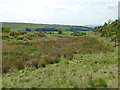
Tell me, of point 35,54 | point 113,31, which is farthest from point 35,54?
point 113,31

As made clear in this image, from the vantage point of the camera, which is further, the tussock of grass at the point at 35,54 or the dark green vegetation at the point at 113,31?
the dark green vegetation at the point at 113,31

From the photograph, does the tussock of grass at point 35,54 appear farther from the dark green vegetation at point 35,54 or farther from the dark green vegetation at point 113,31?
the dark green vegetation at point 113,31

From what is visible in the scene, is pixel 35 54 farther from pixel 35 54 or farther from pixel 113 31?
pixel 113 31

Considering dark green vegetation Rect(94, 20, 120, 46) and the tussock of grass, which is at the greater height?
dark green vegetation Rect(94, 20, 120, 46)

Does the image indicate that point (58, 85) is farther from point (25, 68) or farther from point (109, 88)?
point (25, 68)

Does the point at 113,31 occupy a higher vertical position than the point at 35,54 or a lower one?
higher

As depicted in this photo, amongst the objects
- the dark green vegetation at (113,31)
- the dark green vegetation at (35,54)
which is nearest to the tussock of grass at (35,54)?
the dark green vegetation at (35,54)

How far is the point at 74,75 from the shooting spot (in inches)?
223

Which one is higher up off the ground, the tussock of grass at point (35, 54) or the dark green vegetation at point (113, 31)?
the dark green vegetation at point (113, 31)

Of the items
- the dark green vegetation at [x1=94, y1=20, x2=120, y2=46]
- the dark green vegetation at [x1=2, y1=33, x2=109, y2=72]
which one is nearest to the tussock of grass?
the dark green vegetation at [x1=2, y1=33, x2=109, y2=72]

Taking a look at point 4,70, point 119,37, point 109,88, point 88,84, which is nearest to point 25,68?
point 4,70

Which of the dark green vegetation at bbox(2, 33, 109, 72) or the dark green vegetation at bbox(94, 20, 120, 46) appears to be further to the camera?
the dark green vegetation at bbox(94, 20, 120, 46)

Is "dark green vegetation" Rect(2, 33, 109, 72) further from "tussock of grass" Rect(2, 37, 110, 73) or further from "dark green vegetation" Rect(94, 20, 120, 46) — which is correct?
"dark green vegetation" Rect(94, 20, 120, 46)

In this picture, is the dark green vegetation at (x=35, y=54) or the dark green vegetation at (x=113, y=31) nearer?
the dark green vegetation at (x=35, y=54)
